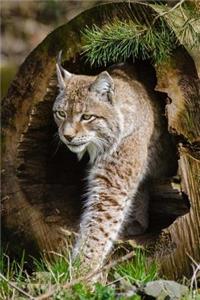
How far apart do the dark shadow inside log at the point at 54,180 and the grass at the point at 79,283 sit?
0.47 metres

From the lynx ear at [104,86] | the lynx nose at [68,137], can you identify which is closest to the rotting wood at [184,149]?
the lynx ear at [104,86]

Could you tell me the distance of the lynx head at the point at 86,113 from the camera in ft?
18.7

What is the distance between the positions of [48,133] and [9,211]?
581 millimetres

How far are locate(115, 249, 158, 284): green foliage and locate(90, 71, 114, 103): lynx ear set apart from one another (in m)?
0.99

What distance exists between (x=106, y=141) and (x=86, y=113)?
227 millimetres

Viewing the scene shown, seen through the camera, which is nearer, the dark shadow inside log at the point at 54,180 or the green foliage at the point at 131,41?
the green foliage at the point at 131,41

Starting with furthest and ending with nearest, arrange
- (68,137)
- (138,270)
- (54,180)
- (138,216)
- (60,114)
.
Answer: (54,180) → (138,216) → (60,114) → (68,137) → (138,270)

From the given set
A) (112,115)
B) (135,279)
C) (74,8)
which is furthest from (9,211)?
(74,8)

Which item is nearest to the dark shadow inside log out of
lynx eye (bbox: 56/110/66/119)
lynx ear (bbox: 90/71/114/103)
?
lynx eye (bbox: 56/110/66/119)

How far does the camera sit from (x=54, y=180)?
6.37 meters

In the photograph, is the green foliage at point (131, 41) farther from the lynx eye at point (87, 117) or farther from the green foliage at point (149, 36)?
the lynx eye at point (87, 117)

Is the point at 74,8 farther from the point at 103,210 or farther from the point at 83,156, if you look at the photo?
the point at 103,210

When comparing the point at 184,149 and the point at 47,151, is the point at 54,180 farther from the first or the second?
the point at 184,149

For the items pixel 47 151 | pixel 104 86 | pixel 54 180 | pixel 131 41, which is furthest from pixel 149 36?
pixel 54 180
